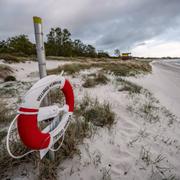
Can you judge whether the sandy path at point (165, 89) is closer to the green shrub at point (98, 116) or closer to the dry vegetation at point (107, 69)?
the dry vegetation at point (107, 69)

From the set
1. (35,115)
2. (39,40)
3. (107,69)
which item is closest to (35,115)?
(35,115)

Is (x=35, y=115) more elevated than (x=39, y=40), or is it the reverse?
(x=39, y=40)

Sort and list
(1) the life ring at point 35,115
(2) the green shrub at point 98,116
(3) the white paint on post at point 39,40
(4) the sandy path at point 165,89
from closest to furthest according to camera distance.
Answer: (1) the life ring at point 35,115 → (3) the white paint on post at point 39,40 → (2) the green shrub at point 98,116 → (4) the sandy path at point 165,89

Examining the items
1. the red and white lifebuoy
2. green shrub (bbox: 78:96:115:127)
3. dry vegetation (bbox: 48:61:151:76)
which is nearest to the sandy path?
dry vegetation (bbox: 48:61:151:76)

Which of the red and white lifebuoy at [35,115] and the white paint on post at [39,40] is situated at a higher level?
the white paint on post at [39,40]

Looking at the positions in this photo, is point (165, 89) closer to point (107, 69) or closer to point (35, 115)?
point (107, 69)

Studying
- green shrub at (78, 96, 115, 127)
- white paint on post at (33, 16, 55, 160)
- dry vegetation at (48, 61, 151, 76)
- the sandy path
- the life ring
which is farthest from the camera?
dry vegetation at (48, 61, 151, 76)

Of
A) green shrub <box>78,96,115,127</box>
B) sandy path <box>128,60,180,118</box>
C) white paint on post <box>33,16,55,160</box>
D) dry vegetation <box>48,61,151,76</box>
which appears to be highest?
white paint on post <box>33,16,55,160</box>

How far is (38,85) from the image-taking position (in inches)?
35.9

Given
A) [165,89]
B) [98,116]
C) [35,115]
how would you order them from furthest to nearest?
[165,89], [98,116], [35,115]

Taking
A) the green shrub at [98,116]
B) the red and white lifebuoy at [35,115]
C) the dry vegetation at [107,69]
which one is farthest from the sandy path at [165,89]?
the red and white lifebuoy at [35,115]

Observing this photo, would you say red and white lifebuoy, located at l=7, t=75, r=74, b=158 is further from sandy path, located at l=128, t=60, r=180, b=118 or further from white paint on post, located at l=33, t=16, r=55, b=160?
sandy path, located at l=128, t=60, r=180, b=118

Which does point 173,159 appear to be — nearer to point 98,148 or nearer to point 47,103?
point 98,148

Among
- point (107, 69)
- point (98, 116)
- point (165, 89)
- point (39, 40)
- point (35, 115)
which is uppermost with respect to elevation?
point (39, 40)
